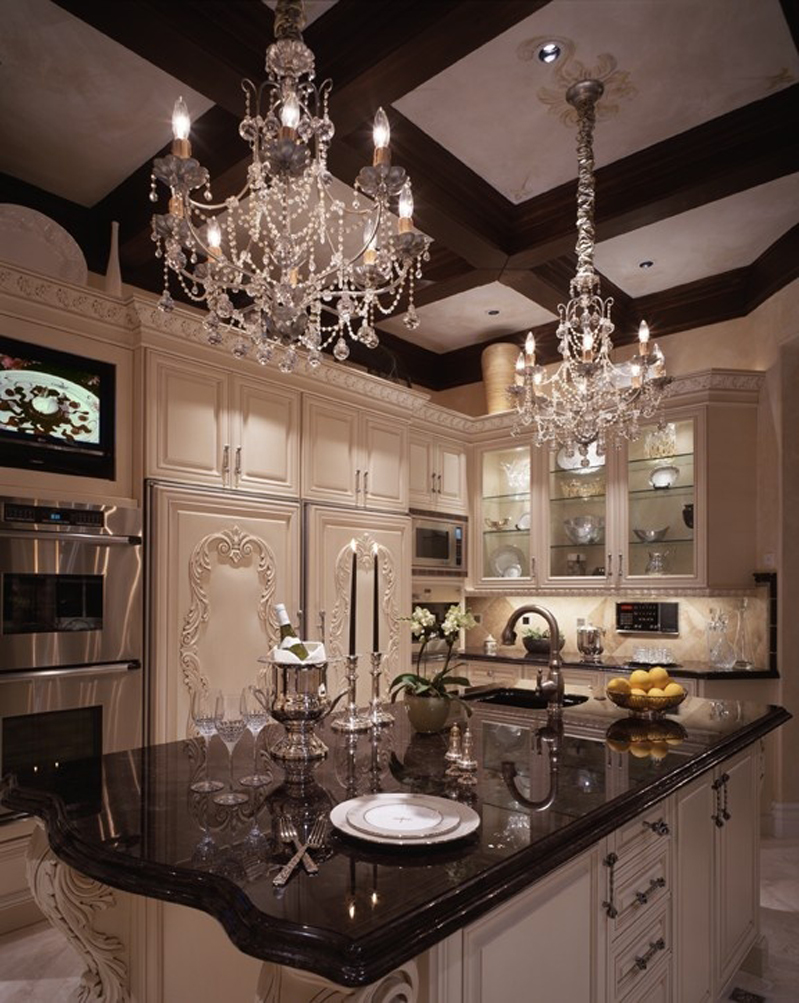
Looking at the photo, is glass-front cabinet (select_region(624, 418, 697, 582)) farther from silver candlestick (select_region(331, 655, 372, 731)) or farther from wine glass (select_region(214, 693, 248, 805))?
wine glass (select_region(214, 693, 248, 805))

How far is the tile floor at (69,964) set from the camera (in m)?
2.33

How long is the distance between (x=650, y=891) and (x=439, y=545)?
318 centimetres

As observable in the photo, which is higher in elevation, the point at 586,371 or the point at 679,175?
the point at 679,175

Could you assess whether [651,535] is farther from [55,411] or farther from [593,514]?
[55,411]

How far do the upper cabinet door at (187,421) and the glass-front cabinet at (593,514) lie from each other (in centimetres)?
201

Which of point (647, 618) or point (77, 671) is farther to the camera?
point (647, 618)

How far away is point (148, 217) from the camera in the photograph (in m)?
3.12

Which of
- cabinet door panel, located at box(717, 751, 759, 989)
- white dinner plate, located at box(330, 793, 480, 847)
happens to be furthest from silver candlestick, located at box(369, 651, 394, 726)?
cabinet door panel, located at box(717, 751, 759, 989)

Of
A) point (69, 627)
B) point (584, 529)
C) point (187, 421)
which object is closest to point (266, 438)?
point (187, 421)

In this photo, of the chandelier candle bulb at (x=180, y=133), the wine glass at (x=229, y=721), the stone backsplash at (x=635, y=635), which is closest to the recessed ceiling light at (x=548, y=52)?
the chandelier candle bulb at (x=180, y=133)

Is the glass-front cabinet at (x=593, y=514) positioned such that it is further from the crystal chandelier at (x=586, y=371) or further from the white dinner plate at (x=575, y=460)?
the crystal chandelier at (x=586, y=371)

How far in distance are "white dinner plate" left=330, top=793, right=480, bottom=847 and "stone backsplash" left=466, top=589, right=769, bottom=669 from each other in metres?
3.13

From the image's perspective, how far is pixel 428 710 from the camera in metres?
2.07

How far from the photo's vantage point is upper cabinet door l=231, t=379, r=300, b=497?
344 cm
